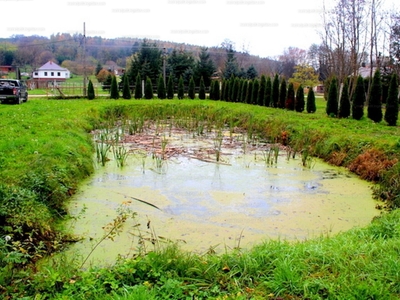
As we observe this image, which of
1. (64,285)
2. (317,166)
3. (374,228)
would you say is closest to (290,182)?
(317,166)

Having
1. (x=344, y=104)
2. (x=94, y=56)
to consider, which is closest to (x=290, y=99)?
(x=344, y=104)

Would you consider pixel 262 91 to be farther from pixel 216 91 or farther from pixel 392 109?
pixel 392 109

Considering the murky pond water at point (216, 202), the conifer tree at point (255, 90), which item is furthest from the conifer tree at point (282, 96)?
the murky pond water at point (216, 202)

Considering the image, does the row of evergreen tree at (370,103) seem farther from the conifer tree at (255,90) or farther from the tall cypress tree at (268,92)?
the conifer tree at (255,90)

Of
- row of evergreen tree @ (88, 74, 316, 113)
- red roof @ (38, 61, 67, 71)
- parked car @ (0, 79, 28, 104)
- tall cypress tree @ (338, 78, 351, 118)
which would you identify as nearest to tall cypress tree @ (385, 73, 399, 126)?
tall cypress tree @ (338, 78, 351, 118)

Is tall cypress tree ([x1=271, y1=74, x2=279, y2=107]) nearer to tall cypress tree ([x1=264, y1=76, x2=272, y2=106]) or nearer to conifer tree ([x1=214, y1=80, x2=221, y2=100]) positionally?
tall cypress tree ([x1=264, y1=76, x2=272, y2=106])

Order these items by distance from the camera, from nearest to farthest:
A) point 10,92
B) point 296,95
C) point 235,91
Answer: point 296,95 → point 10,92 → point 235,91

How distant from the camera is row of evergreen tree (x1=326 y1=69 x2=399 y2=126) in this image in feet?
33.0

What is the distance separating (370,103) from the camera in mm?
10789

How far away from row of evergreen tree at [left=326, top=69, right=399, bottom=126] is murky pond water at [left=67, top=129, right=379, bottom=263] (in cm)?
449

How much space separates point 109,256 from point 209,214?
56.9 inches

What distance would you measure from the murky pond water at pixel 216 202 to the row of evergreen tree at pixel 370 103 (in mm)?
4494

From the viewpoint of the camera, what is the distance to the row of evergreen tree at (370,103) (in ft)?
33.0

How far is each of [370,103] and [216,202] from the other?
26.6 feet
